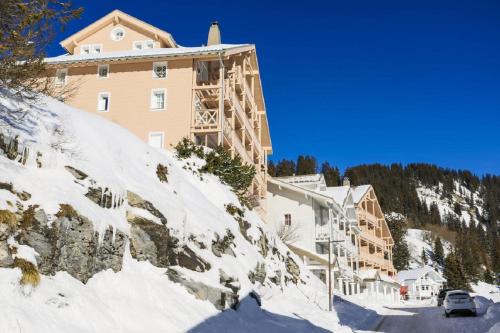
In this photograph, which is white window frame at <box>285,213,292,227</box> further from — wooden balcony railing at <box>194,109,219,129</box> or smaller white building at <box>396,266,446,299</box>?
smaller white building at <box>396,266,446,299</box>

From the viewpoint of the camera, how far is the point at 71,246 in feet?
37.2

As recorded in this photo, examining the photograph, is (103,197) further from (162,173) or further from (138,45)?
(138,45)

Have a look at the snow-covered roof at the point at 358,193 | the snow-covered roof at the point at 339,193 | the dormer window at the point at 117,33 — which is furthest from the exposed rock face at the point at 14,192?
the snow-covered roof at the point at 358,193

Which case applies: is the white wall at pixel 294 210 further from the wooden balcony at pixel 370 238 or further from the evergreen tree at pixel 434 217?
the evergreen tree at pixel 434 217

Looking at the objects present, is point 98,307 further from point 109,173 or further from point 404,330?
point 404,330

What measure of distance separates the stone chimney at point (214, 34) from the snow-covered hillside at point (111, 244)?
77.3 feet

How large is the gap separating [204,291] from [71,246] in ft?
15.3

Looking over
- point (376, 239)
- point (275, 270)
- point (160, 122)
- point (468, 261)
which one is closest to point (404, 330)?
point (275, 270)

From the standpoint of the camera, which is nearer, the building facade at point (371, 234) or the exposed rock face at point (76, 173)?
the exposed rock face at point (76, 173)

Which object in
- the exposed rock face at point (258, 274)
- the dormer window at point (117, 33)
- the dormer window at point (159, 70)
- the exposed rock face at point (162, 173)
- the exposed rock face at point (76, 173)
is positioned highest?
the dormer window at point (117, 33)

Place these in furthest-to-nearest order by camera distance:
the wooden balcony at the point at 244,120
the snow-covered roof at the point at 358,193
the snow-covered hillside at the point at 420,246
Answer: the snow-covered hillside at the point at 420,246 < the snow-covered roof at the point at 358,193 < the wooden balcony at the point at 244,120

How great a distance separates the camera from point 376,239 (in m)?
70.3

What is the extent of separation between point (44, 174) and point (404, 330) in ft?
56.9

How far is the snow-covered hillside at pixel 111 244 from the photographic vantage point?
1001 cm
